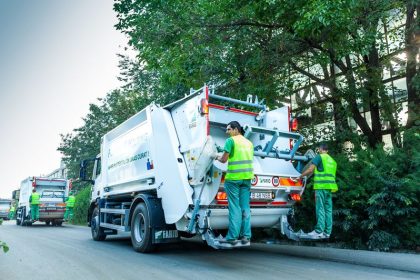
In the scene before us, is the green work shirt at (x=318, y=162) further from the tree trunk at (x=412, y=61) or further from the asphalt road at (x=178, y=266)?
the tree trunk at (x=412, y=61)

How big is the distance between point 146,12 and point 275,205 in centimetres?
648

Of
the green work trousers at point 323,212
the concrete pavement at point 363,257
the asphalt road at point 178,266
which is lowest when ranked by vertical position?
the asphalt road at point 178,266

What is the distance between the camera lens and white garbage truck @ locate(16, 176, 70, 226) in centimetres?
→ 1920

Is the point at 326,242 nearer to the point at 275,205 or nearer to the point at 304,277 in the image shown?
the point at 275,205

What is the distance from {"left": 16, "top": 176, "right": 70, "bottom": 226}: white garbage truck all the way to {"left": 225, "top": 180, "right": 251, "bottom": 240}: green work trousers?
1654 cm

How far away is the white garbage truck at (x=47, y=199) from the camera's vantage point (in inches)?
756

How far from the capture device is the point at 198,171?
5.62 metres

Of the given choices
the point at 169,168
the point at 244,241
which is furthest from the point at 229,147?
the point at 169,168

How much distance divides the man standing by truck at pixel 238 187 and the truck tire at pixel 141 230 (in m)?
1.85

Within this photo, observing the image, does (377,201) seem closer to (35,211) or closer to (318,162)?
(318,162)

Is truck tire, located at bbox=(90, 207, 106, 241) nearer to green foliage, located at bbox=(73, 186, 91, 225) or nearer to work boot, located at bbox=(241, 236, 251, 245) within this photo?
work boot, located at bbox=(241, 236, 251, 245)

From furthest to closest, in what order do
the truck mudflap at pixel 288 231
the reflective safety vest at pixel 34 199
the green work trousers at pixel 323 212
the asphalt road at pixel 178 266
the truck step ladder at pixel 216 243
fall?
the reflective safety vest at pixel 34 199 < the truck mudflap at pixel 288 231 < the green work trousers at pixel 323 212 < the truck step ladder at pixel 216 243 < the asphalt road at pixel 178 266

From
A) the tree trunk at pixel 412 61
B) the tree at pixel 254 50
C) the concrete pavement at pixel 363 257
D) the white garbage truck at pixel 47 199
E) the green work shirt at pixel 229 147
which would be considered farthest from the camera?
the white garbage truck at pixel 47 199

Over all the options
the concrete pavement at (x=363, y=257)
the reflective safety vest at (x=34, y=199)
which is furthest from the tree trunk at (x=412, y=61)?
the reflective safety vest at (x=34, y=199)
